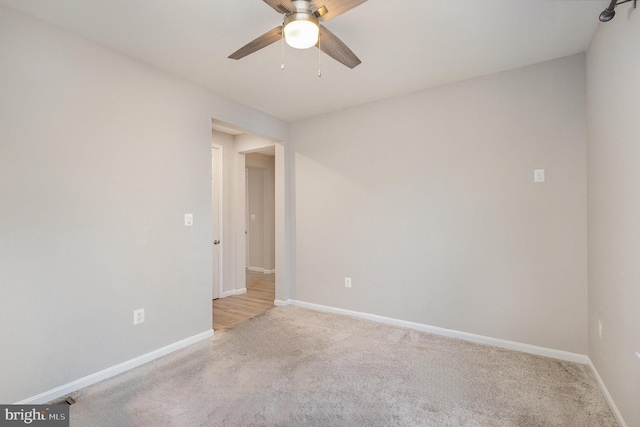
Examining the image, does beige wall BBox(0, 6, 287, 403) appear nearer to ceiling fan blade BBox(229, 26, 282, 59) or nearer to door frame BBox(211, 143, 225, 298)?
ceiling fan blade BBox(229, 26, 282, 59)

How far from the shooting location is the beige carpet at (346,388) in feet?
5.95

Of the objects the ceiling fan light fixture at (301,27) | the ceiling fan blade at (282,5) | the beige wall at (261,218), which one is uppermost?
the ceiling fan blade at (282,5)

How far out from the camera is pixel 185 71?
2734mm

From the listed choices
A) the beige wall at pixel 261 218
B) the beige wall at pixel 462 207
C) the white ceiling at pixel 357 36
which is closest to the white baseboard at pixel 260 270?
the beige wall at pixel 261 218

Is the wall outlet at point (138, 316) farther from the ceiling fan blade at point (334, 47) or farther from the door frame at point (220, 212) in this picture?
the ceiling fan blade at point (334, 47)

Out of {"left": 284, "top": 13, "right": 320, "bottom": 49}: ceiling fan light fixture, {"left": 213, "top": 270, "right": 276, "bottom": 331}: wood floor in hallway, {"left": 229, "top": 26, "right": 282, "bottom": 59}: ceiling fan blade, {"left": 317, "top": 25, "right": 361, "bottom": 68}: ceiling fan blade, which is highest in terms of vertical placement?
{"left": 229, "top": 26, "right": 282, "bottom": 59}: ceiling fan blade

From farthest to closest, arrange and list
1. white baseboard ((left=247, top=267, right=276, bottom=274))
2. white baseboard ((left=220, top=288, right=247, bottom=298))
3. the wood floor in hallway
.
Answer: white baseboard ((left=247, top=267, right=276, bottom=274))
white baseboard ((left=220, top=288, right=247, bottom=298))
the wood floor in hallway

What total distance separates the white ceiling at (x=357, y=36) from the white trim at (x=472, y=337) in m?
2.49

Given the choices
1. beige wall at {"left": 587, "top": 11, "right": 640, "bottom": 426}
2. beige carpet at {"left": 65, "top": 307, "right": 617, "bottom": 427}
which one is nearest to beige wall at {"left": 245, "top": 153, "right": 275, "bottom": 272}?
beige carpet at {"left": 65, "top": 307, "right": 617, "bottom": 427}

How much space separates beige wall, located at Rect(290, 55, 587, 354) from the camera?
8.26 ft

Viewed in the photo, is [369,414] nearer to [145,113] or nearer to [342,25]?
[342,25]

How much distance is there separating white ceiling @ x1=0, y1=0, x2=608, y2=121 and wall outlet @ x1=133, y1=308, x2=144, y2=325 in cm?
213

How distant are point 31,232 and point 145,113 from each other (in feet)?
4.03

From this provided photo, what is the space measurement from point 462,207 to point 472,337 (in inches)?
49.9
